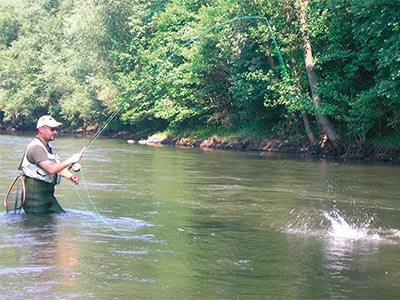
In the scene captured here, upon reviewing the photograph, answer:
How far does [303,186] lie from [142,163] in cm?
763

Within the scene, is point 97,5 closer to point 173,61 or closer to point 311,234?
point 173,61

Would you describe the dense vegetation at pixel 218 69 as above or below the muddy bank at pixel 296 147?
above

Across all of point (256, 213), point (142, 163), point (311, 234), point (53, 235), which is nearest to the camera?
point (53, 235)

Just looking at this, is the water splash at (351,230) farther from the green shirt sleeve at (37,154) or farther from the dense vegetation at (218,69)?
the dense vegetation at (218,69)

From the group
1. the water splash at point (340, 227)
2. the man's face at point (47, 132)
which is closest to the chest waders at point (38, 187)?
the man's face at point (47, 132)

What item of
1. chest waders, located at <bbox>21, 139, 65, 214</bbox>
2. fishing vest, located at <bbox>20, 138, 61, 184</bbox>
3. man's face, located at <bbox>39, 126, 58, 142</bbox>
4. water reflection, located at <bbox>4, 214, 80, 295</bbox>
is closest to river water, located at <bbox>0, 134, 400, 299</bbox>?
water reflection, located at <bbox>4, 214, 80, 295</bbox>

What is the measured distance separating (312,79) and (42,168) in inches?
751

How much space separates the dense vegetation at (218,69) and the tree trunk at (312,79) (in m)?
0.04

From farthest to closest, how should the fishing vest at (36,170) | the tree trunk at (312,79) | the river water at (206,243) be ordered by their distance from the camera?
the tree trunk at (312,79)
the fishing vest at (36,170)
the river water at (206,243)

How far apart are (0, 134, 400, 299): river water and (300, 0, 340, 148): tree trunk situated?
11206 mm

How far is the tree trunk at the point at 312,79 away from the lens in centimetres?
2622

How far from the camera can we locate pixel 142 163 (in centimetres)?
2155

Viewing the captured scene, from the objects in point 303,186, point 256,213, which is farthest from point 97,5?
point 256,213

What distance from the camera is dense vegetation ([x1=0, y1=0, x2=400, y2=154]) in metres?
24.3
